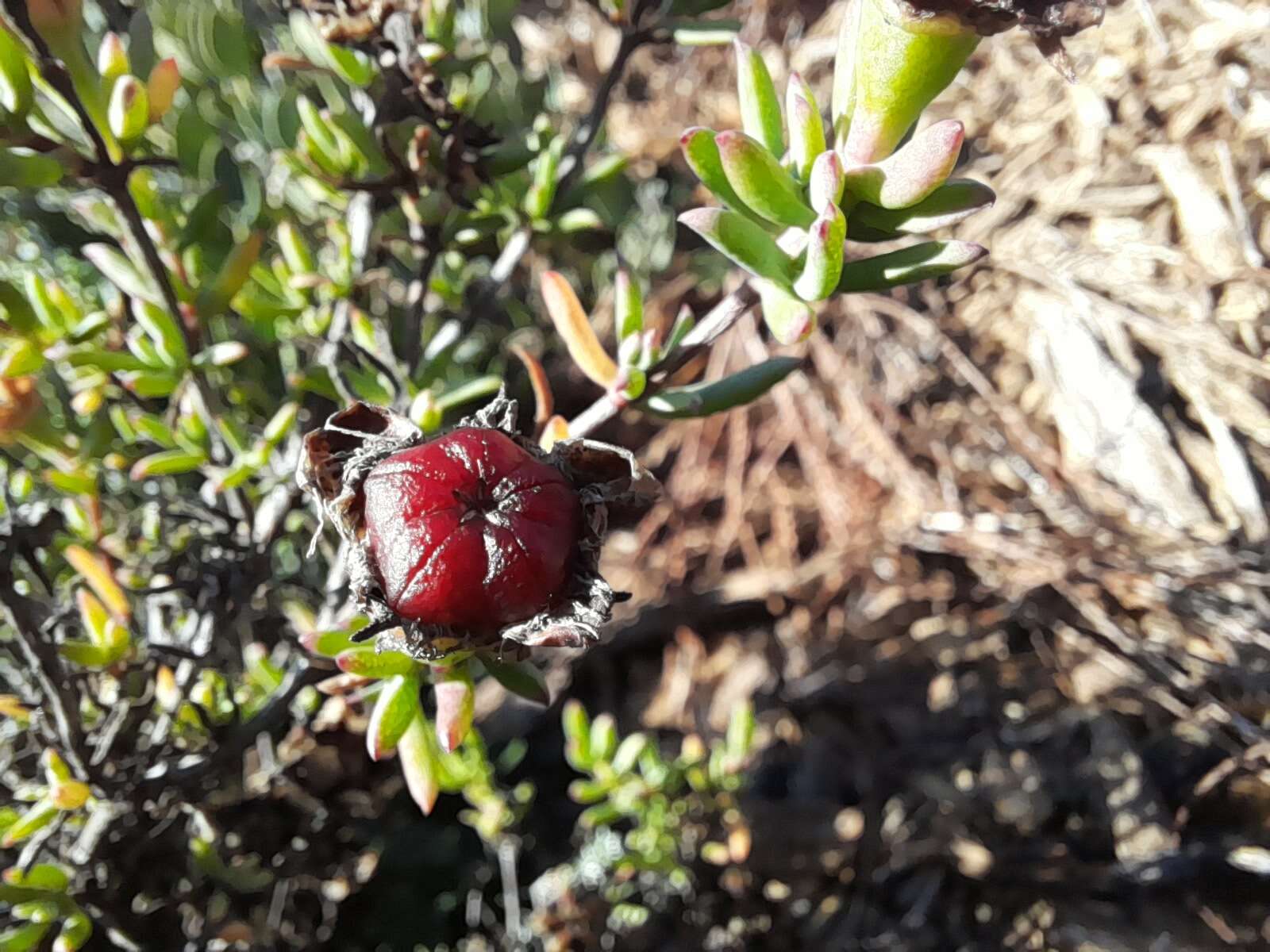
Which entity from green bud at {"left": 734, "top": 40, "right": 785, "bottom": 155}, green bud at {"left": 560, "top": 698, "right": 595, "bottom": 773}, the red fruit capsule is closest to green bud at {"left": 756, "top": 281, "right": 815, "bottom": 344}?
green bud at {"left": 734, "top": 40, "right": 785, "bottom": 155}

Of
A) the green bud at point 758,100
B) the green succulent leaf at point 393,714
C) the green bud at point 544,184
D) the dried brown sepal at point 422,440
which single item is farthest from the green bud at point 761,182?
the green succulent leaf at point 393,714

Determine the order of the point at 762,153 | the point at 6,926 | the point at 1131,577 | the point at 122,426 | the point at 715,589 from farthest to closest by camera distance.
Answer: the point at 715,589
the point at 1131,577
the point at 122,426
the point at 6,926
the point at 762,153

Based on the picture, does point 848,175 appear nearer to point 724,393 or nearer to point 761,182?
point 761,182

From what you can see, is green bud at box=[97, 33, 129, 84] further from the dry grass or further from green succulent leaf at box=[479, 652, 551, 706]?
the dry grass

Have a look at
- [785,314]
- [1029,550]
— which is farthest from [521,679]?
[1029,550]

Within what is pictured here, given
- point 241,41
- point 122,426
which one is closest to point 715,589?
point 122,426

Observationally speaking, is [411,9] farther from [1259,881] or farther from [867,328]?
[1259,881]
